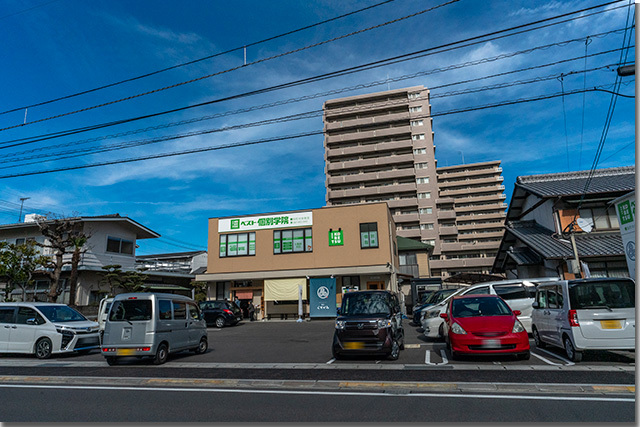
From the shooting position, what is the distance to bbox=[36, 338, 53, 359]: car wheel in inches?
484

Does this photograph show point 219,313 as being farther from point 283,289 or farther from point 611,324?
point 611,324

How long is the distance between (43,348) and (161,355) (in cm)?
496

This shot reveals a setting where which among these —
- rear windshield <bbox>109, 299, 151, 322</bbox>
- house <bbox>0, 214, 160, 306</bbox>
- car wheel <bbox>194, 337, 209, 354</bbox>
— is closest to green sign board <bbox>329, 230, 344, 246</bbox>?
house <bbox>0, 214, 160, 306</bbox>

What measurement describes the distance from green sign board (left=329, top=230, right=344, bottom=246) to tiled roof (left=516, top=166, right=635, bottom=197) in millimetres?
12815

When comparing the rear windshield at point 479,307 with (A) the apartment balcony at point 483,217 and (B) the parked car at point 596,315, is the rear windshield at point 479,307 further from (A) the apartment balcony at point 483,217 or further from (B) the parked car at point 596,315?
(A) the apartment balcony at point 483,217

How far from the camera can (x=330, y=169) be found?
207ft

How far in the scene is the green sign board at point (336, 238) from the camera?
95.4 feet

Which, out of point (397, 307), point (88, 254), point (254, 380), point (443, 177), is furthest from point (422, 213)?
point (254, 380)

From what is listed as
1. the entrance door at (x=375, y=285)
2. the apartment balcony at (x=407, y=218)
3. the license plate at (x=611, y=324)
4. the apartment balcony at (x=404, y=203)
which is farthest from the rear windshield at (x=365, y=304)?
the apartment balcony at (x=404, y=203)

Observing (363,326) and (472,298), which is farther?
(472,298)

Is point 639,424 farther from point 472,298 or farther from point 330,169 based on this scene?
point 330,169

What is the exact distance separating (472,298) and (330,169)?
5370cm

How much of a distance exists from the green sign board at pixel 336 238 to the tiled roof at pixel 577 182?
12.8m

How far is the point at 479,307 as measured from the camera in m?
9.83
